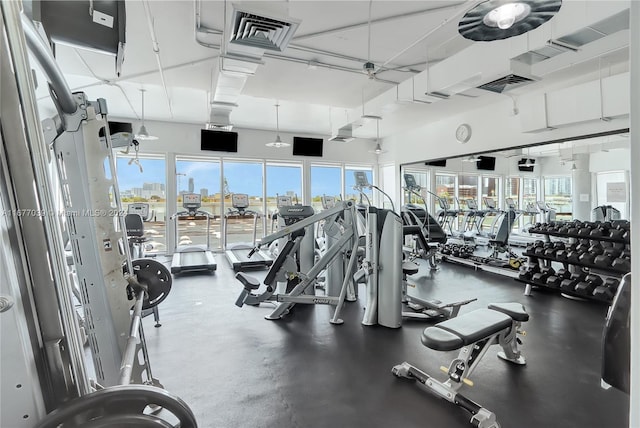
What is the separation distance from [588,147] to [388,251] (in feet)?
12.6

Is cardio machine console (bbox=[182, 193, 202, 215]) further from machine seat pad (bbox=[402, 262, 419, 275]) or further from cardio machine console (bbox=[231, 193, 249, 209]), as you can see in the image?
machine seat pad (bbox=[402, 262, 419, 275])

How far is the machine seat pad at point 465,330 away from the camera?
2.07m

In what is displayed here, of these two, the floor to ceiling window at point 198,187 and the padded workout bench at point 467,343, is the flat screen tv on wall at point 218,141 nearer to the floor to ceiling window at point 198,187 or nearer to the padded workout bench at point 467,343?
the floor to ceiling window at point 198,187

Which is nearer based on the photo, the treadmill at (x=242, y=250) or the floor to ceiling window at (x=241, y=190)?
the treadmill at (x=242, y=250)

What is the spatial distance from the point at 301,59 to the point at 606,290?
4.89m

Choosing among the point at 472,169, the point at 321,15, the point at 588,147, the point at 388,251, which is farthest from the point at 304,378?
the point at 472,169

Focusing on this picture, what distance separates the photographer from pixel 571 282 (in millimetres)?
4250

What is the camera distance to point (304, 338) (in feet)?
10.9

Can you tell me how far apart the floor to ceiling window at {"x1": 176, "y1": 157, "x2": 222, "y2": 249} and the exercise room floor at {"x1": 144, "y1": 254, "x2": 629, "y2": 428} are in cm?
495

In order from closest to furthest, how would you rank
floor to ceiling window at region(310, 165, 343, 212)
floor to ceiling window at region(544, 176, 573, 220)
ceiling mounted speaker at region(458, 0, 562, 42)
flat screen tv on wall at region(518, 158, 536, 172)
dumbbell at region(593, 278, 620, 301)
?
ceiling mounted speaker at region(458, 0, 562, 42) → dumbbell at region(593, 278, 620, 301) → floor to ceiling window at region(544, 176, 573, 220) → flat screen tv on wall at region(518, 158, 536, 172) → floor to ceiling window at region(310, 165, 343, 212)

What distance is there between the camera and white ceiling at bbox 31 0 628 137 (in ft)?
11.2

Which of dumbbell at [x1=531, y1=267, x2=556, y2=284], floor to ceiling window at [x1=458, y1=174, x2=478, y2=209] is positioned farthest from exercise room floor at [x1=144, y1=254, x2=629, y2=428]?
floor to ceiling window at [x1=458, y1=174, x2=478, y2=209]

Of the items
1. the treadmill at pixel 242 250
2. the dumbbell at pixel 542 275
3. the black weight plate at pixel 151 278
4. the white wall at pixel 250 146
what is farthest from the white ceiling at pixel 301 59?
the dumbbell at pixel 542 275

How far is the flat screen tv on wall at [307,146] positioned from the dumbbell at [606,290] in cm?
744
